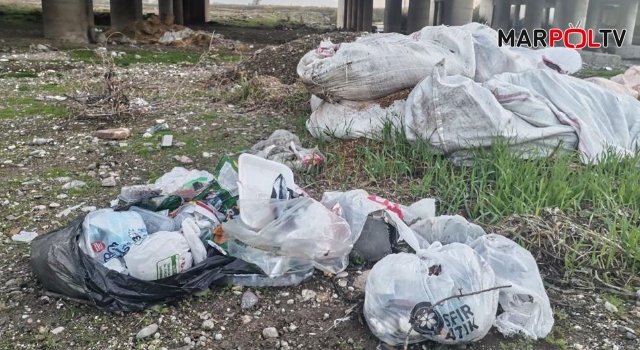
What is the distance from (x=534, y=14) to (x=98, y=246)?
25.4 metres

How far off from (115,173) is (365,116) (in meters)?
1.61

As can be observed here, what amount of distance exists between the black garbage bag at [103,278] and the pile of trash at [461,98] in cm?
154

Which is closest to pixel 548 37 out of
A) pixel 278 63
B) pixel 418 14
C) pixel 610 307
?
pixel 418 14

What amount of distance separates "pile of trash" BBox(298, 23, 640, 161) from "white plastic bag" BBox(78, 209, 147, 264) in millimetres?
1663

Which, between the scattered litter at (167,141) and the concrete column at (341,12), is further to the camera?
the concrete column at (341,12)

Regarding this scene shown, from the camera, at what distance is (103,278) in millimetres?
2004

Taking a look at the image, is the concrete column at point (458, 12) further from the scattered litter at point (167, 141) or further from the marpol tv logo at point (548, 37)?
the scattered litter at point (167, 141)

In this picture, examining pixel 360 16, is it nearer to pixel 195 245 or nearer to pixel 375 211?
pixel 375 211

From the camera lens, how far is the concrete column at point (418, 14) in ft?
72.3

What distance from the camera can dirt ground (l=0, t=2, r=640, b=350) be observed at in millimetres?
1945

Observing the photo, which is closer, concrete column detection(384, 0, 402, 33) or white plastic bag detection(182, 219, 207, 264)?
white plastic bag detection(182, 219, 207, 264)

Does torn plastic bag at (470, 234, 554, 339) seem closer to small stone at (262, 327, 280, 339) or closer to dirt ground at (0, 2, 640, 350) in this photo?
dirt ground at (0, 2, 640, 350)

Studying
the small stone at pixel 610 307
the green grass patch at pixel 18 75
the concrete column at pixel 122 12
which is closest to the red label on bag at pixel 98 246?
the small stone at pixel 610 307

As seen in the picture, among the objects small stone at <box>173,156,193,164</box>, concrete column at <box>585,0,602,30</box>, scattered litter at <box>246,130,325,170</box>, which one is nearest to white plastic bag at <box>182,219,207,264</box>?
scattered litter at <box>246,130,325,170</box>
